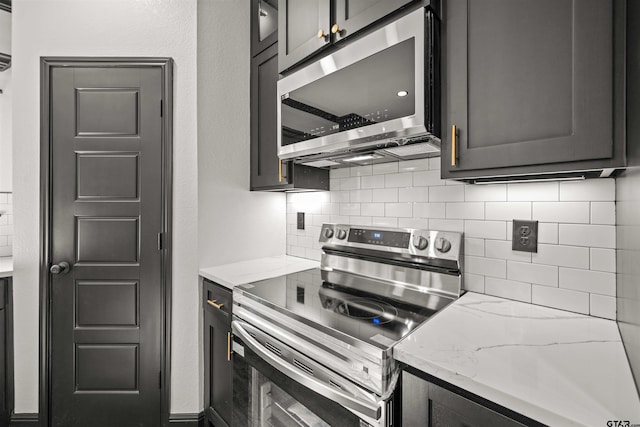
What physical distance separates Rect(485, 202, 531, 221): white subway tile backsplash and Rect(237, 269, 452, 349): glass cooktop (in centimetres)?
41

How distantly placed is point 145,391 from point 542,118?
2.36m

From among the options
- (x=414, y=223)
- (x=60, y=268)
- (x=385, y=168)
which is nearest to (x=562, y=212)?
(x=414, y=223)

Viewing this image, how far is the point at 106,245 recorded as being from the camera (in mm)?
1802

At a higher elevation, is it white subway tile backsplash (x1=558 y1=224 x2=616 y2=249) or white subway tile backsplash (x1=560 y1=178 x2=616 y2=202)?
white subway tile backsplash (x1=560 y1=178 x2=616 y2=202)

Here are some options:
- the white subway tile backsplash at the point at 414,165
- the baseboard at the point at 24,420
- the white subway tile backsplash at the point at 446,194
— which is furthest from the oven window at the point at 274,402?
the baseboard at the point at 24,420

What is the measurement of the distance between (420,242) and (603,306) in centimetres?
66

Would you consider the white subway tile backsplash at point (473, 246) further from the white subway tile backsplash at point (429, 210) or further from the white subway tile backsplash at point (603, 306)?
the white subway tile backsplash at point (603, 306)

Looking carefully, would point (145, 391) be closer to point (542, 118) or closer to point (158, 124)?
point (158, 124)

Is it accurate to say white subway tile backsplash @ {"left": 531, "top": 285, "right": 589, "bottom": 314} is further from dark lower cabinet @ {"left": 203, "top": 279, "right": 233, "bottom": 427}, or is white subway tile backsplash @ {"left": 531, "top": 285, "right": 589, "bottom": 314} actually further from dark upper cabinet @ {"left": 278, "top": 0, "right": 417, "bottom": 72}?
dark lower cabinet @ {"left": 203, "top": 279, "right": 233, "bottom": 427}

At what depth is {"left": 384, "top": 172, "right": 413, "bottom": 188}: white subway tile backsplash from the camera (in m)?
1.55

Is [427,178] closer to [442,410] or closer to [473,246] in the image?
[473,246]

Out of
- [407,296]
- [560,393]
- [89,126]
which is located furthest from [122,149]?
[560,393]

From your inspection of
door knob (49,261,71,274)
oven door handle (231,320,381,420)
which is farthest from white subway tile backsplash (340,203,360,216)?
door knob (49,261,71,274)

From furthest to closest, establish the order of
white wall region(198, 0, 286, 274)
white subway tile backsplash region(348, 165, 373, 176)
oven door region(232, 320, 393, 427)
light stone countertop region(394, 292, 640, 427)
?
white wall region(198, 0, 286, 274), white subway tile backsplash region(348, 165, 373, 176), oven door region(232, 320, 393, 427), light stone countertop region(394, 292, 640, 427)
